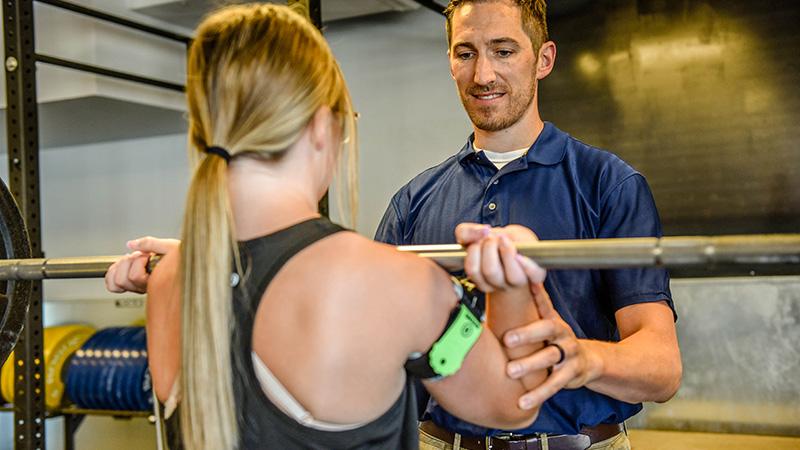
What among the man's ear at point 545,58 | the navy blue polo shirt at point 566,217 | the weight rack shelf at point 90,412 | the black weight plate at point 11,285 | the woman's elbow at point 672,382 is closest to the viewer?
the woman's elbow at point 672,382

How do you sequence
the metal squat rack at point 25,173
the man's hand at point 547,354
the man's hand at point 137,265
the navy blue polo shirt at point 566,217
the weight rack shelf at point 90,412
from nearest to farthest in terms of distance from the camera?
1. the man's hand at point 547,354
2. the man's hand at point 137,265
3. the navy blue polo shirt at point 566,217
4. the metal squat rack at point 25,173
5. the weight rack shelf at point 90,412

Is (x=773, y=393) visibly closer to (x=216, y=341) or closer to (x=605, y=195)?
(x=605, y=195)

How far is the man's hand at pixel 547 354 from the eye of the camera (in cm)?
132

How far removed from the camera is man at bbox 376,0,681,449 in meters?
1.78

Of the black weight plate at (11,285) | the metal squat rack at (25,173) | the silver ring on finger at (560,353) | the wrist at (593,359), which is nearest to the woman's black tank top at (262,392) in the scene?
the silver ring on finger at (560,353)

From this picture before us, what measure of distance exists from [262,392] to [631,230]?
0.97m

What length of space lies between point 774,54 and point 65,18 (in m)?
3.75

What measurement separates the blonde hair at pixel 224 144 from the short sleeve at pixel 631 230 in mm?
851

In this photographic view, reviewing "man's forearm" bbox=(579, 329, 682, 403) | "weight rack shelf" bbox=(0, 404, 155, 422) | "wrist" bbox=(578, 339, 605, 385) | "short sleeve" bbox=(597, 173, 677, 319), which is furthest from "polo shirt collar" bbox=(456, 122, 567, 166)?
"weight rack shelf" bbox=(0, 404, 155, 422)

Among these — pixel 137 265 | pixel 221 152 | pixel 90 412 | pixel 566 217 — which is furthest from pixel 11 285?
pixel 90 412

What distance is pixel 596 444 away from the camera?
1.89 meters

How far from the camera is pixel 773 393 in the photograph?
13.2ft

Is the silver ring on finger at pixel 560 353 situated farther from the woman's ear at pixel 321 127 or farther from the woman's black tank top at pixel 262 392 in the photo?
the woman's ear at pixel 321 127

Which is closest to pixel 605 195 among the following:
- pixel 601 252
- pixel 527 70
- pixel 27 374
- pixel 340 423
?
pixel 527 70
